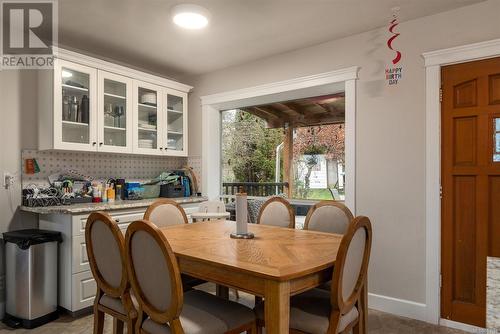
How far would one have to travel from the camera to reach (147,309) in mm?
1624

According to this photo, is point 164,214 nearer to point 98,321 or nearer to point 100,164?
point 98,321

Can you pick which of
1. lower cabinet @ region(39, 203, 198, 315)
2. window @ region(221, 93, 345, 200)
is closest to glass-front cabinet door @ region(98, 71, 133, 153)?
lower cabinet @ region(39, 203, 198, 315)

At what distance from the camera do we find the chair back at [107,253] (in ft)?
5.84

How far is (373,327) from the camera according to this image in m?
2.60

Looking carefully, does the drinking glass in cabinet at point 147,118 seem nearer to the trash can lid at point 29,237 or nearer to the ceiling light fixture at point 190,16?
the ceiling light fixture at point 190,16

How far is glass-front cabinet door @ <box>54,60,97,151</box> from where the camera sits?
300cm

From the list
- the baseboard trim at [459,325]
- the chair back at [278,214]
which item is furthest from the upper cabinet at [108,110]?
the baseboard trim at [459,325]

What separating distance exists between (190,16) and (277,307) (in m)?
2.26

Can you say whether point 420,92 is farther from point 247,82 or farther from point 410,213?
point 247,82

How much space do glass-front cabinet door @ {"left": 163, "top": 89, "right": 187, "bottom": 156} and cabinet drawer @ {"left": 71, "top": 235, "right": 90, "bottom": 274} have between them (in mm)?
1561

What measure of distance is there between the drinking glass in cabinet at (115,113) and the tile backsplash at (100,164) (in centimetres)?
28

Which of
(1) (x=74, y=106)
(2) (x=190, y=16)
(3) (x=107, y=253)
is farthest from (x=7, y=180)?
(2) (x=190, y=16)

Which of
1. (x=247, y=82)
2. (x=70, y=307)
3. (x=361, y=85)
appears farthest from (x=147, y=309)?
(x=247, y=82)

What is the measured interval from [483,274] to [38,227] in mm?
3707
